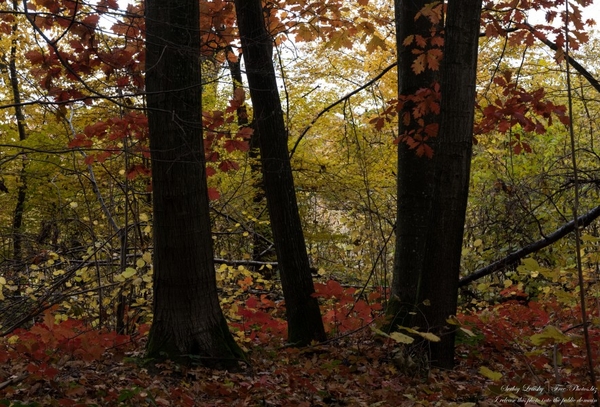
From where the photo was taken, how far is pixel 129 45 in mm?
5125

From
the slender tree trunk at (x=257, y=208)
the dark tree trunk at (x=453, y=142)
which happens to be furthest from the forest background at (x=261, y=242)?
the dark tree trunk at (x=453, y=142)

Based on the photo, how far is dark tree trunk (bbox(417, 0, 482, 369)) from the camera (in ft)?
13.5

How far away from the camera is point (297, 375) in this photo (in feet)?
14.1

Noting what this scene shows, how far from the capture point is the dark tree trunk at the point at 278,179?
491 centimetres

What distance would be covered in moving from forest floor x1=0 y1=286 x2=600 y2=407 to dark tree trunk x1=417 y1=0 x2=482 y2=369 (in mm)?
606

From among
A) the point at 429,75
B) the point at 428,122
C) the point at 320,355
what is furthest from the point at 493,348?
the point at 429,75

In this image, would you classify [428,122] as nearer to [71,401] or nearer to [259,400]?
[259,400]

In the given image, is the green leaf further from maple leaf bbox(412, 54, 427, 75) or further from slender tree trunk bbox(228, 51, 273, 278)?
slender tree trunk bbox(228, 51, 273, 278)

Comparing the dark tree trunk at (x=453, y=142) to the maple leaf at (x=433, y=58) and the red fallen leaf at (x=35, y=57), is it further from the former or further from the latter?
the red fallen leaf at (x=35, y=57)

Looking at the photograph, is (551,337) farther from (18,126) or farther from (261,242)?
(18,126)

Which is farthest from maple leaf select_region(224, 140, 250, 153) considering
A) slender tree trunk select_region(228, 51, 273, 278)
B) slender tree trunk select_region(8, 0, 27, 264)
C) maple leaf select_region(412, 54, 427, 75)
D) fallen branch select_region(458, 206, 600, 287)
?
slender tree trunk select_region(8, 0, 27, 264)

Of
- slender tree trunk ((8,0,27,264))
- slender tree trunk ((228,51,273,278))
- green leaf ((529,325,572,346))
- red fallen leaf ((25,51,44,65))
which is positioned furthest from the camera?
slender tree trunk ((8,0,27,264))

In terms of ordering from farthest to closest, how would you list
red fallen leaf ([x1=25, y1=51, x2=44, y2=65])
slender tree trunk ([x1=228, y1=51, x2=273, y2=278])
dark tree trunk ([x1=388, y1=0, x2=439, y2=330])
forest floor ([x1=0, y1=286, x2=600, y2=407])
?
slender tree trunk ([x1=228, y1=51, x2=273, y2=278]) → dark tree trunk ([x1=388, y1=0, x2=439, y2=330]) → red fallen leaf ([x1=25, y1=51, x2=44, y2=65]) → forest floor ([x1=0, y1=286, x2=600, y2=407])

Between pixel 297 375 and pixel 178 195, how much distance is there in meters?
1.65
